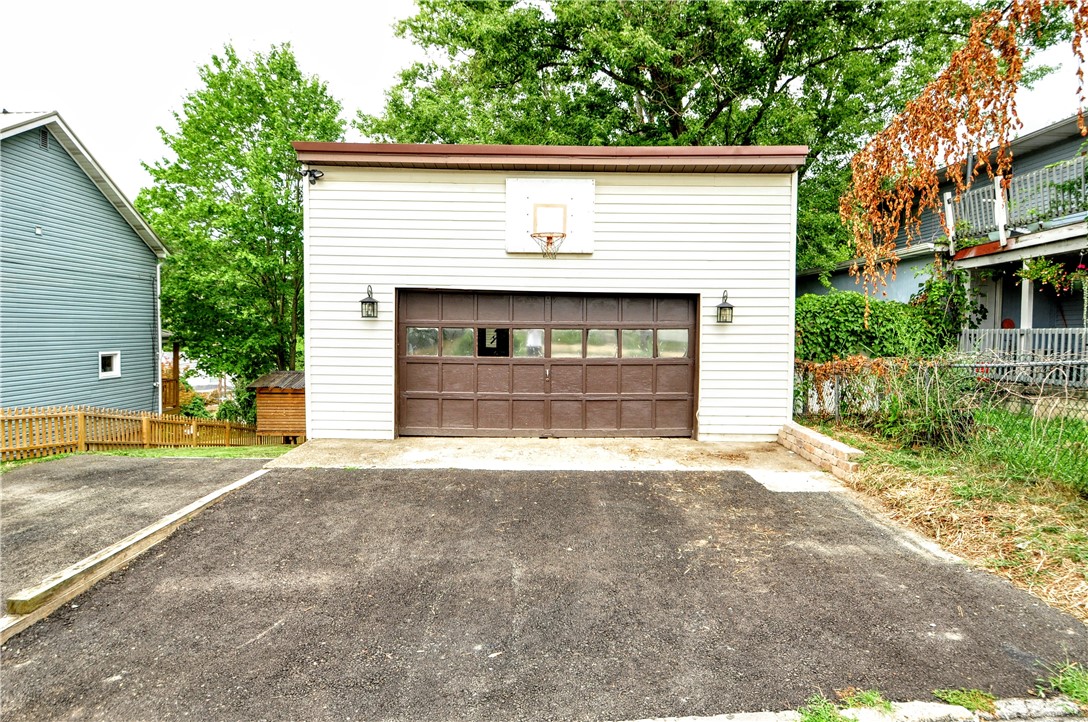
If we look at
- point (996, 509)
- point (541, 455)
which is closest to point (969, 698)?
point (996, 509)

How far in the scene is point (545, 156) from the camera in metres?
7.05

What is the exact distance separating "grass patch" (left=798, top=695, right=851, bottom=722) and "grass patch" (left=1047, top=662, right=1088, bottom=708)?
1.16 meters

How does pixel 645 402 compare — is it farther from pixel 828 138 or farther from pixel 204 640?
pixel 828 138

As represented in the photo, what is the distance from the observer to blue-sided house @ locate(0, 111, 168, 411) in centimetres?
1002

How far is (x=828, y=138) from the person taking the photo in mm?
14242

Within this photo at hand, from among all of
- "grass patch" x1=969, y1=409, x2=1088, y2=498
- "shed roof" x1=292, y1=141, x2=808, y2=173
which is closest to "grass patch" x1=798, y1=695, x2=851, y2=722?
"grass patch" x1=969, y1=409, x2=1088, y2=498

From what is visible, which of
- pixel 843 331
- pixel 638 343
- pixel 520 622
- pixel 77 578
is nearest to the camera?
pixel 520 622

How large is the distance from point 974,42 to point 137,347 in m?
17.8

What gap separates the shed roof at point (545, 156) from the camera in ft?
22.9

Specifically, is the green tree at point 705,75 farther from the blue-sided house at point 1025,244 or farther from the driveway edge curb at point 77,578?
the driveway edge curb at point 77,578

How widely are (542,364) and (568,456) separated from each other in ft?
5.36

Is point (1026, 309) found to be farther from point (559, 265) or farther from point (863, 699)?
point (863, 699)

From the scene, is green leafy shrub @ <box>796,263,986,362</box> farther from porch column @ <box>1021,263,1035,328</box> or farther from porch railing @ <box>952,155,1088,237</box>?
porch column @ <box>1021,263,1035,328</box>

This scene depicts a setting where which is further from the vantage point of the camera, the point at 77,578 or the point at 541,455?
the point at 541,455
